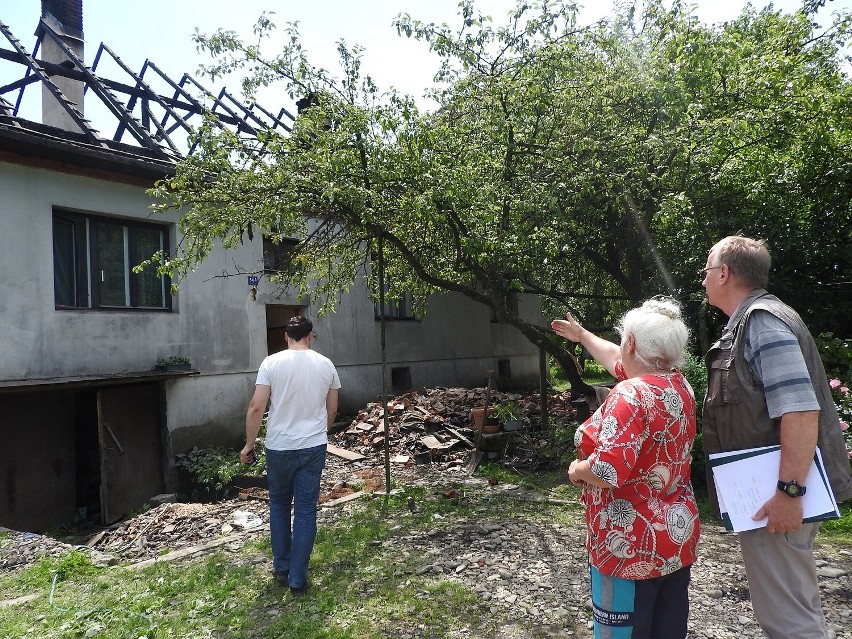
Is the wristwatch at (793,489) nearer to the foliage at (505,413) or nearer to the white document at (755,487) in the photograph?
the white document at (755,487)

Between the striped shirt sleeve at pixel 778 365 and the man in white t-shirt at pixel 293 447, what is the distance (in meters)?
3.07

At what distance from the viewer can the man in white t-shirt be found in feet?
14.1

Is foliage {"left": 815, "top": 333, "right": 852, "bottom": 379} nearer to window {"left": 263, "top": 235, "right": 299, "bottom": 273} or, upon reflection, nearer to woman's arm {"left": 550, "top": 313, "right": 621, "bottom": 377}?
woman's arm {"left": 550, "top": 313, "right": 621, "bottom": 377}

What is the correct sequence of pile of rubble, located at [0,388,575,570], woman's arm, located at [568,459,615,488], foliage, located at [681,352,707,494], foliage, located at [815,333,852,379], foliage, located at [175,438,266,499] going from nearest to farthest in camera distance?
woman's arm, located at [568,459,615,488] < pile of rubble, located at [0,388,575,570] < foliage, located at [681,352,707,494] < foliage, located at [815,333,852,379] < foliage, located at [175,438,266,499]

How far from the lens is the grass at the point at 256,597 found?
150 inches

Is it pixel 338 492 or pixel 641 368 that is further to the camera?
pixel 338 492

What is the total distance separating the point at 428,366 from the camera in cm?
1502

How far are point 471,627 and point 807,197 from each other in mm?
8564

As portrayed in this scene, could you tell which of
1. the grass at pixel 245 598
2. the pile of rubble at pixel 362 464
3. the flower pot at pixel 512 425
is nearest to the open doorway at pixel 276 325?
the pile of rubble at pixel 362 464

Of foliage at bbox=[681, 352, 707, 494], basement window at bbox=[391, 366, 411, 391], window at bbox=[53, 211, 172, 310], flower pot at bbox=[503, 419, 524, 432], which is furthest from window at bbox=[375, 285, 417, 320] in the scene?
foliage at bbox=[681, 352, 707, 494]

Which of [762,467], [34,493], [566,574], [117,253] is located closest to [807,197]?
[566,574]

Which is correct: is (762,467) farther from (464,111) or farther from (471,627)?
(464,111)

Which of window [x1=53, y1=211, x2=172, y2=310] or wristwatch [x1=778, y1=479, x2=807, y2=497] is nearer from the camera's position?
wristwatch [x1=778, y1=479, x2=807, y2=497]

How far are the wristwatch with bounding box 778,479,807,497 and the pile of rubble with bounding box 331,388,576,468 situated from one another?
256 inches
